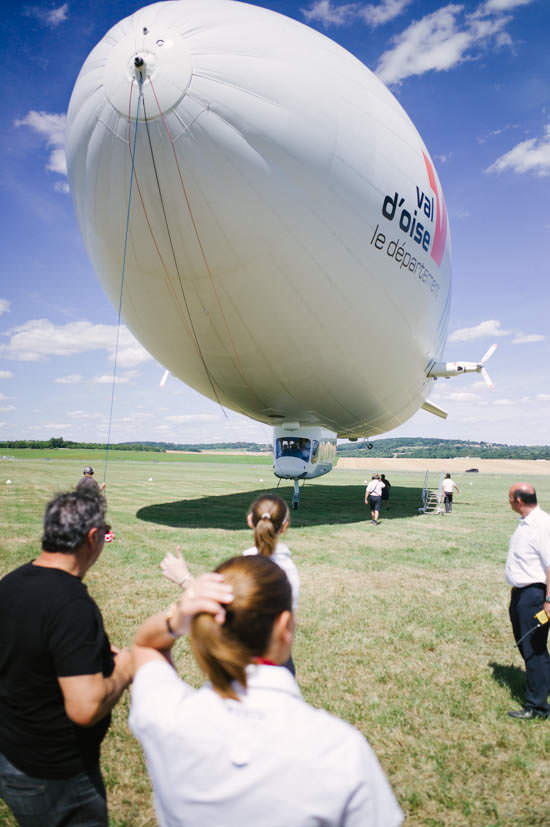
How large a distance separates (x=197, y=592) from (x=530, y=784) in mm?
3697

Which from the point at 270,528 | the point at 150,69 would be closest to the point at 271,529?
the point at 270,528

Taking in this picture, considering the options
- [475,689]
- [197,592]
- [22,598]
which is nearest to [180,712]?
[197,592]

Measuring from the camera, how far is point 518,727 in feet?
13.5

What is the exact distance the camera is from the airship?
7.36 m

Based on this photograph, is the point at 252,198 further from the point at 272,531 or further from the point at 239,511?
the point at 239,511

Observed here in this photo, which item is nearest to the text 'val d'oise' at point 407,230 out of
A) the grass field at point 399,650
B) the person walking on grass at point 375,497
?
the person walking on grass at point 375,497

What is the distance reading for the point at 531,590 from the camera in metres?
4.41

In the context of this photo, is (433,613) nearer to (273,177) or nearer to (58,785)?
(58,785)

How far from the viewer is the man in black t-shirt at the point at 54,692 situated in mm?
1835

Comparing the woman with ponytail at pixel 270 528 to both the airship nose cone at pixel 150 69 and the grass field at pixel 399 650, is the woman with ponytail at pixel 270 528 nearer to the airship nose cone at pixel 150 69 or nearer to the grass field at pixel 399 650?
the grass field at pixel 399 650

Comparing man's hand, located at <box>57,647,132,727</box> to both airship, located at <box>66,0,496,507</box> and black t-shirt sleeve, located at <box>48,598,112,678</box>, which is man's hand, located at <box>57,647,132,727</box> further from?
airship, located at <box>66,0,496,507</box>

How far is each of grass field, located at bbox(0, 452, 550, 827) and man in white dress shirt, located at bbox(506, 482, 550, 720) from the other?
299mm

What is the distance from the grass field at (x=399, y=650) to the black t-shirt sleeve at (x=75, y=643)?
81.1 inches

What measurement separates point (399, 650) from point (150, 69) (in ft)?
28.7
